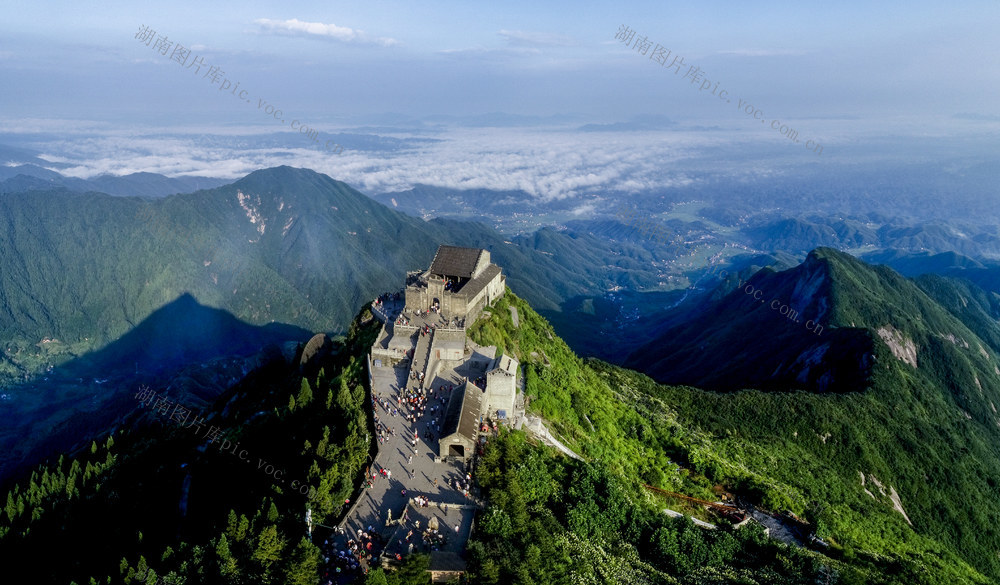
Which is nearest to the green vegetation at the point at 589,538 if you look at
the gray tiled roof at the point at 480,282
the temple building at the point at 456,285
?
the temple building at the point at 456,285

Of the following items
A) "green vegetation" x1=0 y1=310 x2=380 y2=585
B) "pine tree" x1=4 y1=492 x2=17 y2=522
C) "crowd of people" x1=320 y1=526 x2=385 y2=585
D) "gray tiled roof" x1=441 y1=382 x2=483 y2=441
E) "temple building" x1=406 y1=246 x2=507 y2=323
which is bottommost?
"pine tree" x1=4 y1=492 x2=17 y2=522

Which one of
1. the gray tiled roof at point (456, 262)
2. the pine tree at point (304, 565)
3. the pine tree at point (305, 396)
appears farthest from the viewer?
the gray tiled roof at point (456, 262)

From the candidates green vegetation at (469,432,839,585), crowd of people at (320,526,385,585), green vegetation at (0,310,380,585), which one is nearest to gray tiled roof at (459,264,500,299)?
green vegetation at (0,310,380,585)

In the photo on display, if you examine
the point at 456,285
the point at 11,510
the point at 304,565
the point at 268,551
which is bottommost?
the point at 11,510

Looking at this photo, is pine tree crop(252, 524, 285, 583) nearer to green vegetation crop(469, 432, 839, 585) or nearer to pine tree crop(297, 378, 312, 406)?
green vegetation crop(469, 432, 839, 585)

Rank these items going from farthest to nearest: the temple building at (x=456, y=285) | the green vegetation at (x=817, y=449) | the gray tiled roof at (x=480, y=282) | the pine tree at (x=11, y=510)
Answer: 1. the gray tiled roof at (x=480, y=282)
2. the temple building at (x=456, y=285)
3. the pine tree at (x=11, y=510)
4. the green vegetation at (x=817, y=449)

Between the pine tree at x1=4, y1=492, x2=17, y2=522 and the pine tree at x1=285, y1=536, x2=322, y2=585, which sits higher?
the pine tree at x1=285, y1=536, x2=322, y2=585

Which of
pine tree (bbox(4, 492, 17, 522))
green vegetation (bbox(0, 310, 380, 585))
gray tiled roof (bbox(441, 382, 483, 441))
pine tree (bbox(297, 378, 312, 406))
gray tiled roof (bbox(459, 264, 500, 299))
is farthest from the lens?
gray tiled roof (bbox(459, 264, 500, 299))

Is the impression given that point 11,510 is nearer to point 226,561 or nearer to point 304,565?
point 226,561

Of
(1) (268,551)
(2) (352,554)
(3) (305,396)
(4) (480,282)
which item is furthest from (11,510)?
(4) (480,282)

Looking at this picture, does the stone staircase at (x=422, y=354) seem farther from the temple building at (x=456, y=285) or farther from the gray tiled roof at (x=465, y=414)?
the gray tiled roof at (x=465, y=414)

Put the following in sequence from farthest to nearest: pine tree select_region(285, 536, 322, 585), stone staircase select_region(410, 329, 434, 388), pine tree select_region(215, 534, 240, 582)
A: stone staircase select_region(410, 329, 434, 388) < pine tree select_region(215, 534, 240, 582) < pine tree select_region(285, 536, 322, 585)
